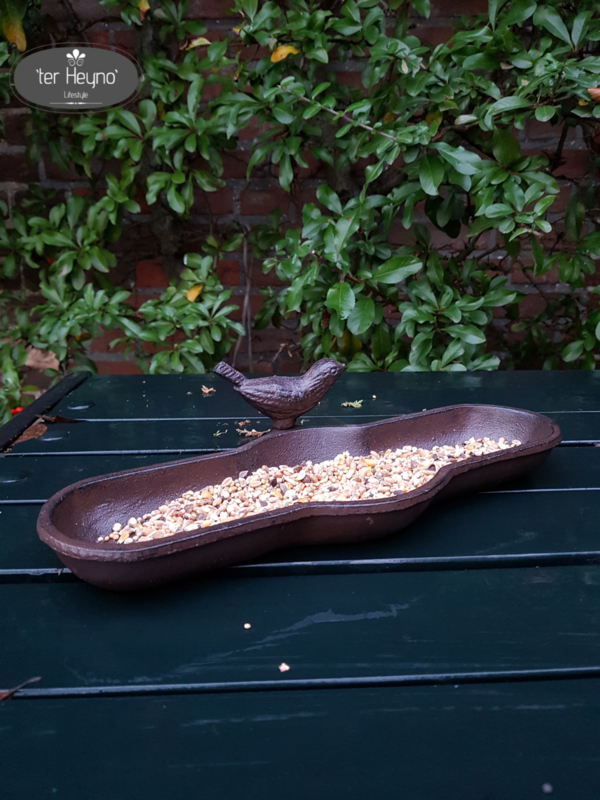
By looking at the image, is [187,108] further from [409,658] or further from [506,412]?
[409,658]

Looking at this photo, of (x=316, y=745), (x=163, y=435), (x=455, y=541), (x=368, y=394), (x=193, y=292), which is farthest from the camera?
(x=193, y=292)

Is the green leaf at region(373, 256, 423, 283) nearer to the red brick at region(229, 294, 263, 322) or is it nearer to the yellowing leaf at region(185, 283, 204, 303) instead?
the yellowing leaf at region(185, 283, 204, 303)

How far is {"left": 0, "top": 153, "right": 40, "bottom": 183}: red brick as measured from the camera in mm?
1970

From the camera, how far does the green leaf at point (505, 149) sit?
57.1 inches

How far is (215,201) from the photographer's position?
1985 millimetres

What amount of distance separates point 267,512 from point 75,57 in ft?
5.63

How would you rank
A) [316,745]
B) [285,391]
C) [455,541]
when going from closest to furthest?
1. [316,745]
2. [455,541]
3. [285,391]

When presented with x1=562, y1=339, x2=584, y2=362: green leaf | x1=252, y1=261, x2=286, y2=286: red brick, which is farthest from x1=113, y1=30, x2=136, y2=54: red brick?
x1=562, y1=339, x2=584, y2=362: green leaf

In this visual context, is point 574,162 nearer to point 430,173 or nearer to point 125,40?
point 430,173

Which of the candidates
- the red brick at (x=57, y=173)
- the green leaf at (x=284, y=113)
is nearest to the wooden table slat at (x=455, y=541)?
the green leaf at (x=284, y=113)

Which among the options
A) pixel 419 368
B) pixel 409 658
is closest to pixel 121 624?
pixel 409 658

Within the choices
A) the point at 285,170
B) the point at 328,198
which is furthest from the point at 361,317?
the point at 285,170

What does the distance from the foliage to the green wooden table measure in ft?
2.72

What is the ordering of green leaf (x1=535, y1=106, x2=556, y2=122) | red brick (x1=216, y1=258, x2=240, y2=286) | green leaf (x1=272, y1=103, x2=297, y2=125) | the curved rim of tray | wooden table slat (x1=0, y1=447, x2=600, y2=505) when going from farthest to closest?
red brick (x1=216, y1=258, x2=240, y2=286)
green leaf (x1=272, y1=103, x2=297, y2=125)
green leaf (x1=535, y1=106, x2=556, y2=122)
wooden table slat (x1=0, y1=447, x2=600, y2=505)
the curved rim of tray
